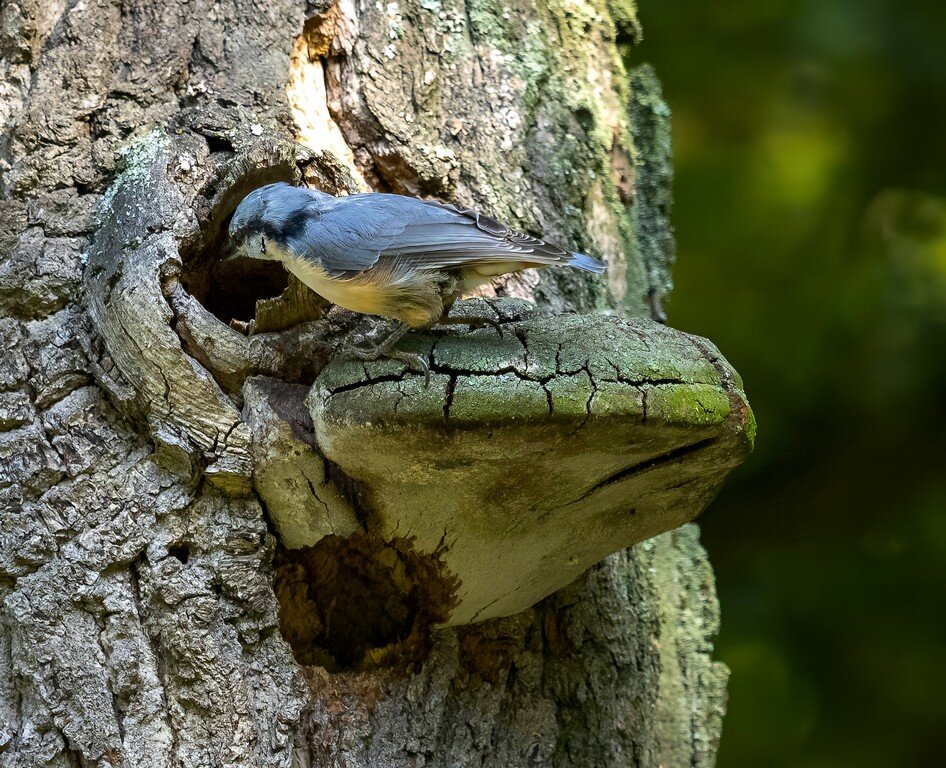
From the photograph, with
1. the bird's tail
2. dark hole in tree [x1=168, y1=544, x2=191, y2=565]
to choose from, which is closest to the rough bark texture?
dark hole in tree [x1=168, y1=544, x2=191, y2=565]

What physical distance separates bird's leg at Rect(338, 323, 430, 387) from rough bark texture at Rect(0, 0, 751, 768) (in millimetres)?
163

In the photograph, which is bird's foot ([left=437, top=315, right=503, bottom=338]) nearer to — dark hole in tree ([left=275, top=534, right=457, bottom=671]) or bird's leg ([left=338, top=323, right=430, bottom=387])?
bird's leg ([left=338, top=323, right=430, bottom=387])

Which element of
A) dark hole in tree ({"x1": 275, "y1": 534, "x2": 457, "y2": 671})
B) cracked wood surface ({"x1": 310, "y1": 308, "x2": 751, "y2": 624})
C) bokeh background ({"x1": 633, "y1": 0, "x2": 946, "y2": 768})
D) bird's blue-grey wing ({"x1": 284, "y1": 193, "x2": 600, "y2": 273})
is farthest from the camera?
bokeh background ({"x1": 633, "y1": 0, "x2": 946, "y2": 768})

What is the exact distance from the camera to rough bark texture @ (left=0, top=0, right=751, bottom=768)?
154cm

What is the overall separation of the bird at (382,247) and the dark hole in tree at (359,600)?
0.38 metres

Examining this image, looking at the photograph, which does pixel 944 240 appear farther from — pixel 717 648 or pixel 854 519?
pixel 717 648

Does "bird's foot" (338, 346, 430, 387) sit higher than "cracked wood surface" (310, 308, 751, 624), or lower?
higher

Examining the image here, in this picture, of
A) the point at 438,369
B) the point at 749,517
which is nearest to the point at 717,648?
the point at 749,517

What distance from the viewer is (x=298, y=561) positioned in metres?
1.67

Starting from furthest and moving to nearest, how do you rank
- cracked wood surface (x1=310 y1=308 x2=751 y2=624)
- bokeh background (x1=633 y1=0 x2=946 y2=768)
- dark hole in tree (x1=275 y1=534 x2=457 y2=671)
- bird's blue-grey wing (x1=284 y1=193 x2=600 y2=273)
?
bokeh background (x1=633 y1=0 x2=946 y2=768)
dark hole in tree (x1=275 y1=534 x2=457 y2=671)
bird's blue-grey wing (x1=284 y1=193 x2=600 y2=273)
cracked wood surface (x1=310 y1=308 x2=751 y2=624)

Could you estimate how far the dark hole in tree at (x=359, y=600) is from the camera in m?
1.66

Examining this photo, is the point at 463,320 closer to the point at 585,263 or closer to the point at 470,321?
the point at 470,321

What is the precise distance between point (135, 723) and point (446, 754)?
0.51 m

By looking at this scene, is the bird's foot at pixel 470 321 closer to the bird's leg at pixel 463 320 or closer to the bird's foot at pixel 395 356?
the bird's leg at pixel 463 320
